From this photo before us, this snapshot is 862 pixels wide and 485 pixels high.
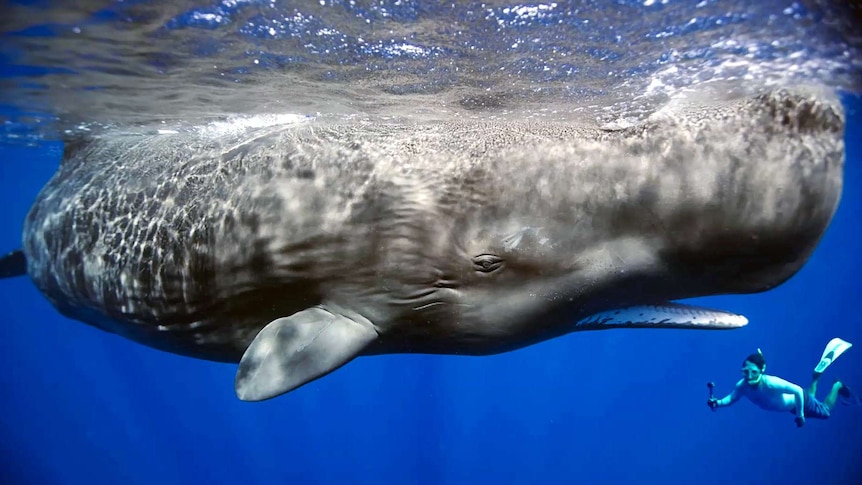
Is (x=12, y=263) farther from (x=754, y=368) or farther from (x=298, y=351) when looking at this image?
(x=754, y=368)

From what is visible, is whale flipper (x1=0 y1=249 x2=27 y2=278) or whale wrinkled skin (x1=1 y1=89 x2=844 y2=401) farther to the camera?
whale flipper (x1=0 y1=249 x2=27 y2=278)

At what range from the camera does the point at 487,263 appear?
130 inches

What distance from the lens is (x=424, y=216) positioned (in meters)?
3.44

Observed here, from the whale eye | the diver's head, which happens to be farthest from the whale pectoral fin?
the diver's head

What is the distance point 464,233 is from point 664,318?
142 centimetres

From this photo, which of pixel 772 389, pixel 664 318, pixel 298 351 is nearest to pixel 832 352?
pixel 772 389

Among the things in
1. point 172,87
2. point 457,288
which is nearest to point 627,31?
point 457,288

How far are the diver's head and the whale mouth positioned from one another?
10.9 m

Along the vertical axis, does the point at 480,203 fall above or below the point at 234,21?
below

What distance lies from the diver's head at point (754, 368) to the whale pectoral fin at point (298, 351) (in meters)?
12.4

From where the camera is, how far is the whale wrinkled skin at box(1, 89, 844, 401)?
2830 millimetres

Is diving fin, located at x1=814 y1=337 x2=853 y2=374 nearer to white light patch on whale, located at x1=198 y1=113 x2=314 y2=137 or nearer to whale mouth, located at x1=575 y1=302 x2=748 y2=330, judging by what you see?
whale mouth, located at x1=575 y1=302 x2=748 y2=330

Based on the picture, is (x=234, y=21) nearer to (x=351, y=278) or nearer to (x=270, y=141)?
(x=270, y=141)

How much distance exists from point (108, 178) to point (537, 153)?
14.2ft
